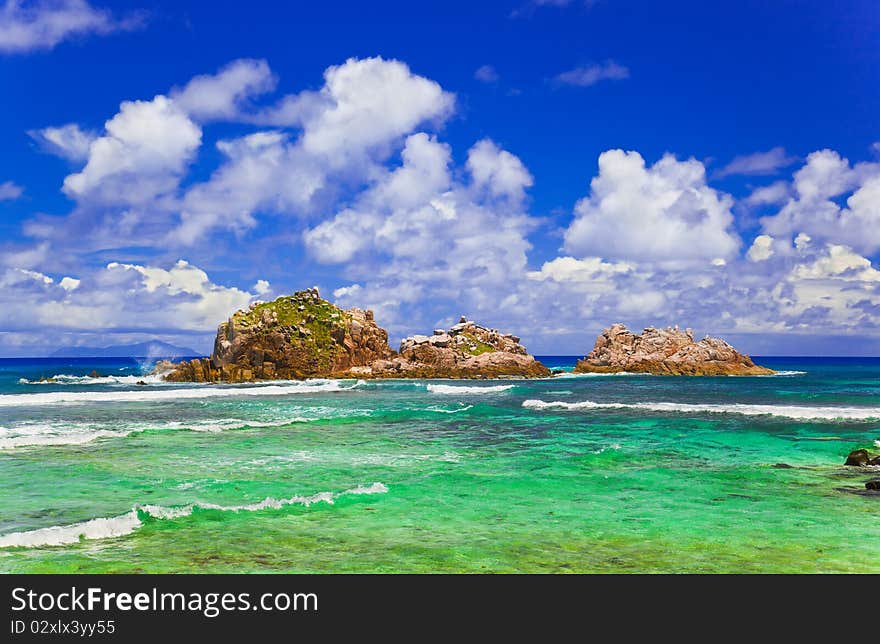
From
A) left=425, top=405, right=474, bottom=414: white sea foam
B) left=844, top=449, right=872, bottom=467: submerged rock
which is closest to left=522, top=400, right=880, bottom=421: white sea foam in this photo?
left=425, top=405, right=474, bottom=414: white sea foam

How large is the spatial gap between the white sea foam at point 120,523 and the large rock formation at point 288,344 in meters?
77.6

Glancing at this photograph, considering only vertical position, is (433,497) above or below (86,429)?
below

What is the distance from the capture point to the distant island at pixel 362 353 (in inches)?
3681

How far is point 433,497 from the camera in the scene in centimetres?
1730

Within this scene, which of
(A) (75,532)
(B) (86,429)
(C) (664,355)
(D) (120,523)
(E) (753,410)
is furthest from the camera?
(C) (664,355)

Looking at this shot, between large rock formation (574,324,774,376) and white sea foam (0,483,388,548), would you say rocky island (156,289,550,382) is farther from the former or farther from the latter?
white sea foam (0,483,388,548)

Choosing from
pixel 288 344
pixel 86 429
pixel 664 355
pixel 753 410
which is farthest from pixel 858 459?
pixel 664 355

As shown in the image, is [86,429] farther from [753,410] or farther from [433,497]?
[753,410]

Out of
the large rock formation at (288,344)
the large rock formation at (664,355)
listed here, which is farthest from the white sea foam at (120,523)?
the large rock formation at (664,355)

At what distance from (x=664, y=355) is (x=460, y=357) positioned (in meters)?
45.5

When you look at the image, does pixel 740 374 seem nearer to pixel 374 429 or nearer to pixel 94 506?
pixel 374 429

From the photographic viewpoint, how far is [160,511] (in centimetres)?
1487
